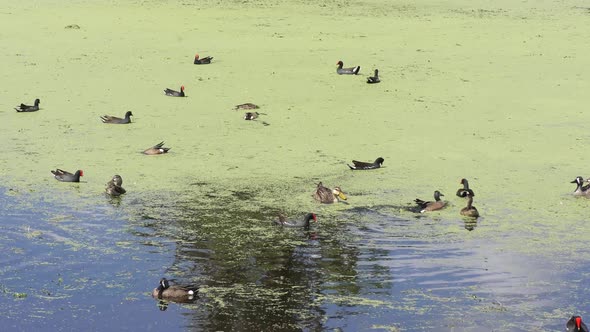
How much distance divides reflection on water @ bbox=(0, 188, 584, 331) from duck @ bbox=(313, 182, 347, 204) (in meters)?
0.32

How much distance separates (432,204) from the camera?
46.3 feet

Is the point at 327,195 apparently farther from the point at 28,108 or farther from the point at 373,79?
the point at 373,79

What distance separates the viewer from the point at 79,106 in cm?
2011

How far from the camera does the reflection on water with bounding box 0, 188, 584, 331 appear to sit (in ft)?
34.0

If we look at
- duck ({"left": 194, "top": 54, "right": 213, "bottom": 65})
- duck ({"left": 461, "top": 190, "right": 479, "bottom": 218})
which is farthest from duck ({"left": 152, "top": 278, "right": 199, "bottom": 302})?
duck ({"left": 194, "top": 54, "right": 213, "bottom": 65})

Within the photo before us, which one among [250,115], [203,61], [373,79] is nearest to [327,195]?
[250,115]

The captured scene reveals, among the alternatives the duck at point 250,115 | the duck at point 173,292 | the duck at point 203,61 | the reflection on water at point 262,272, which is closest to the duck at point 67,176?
the reflection on water at point 262,272

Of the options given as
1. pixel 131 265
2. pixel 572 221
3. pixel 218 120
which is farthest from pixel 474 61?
pixel 131 265

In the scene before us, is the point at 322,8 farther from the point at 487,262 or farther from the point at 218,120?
the point at 487,262

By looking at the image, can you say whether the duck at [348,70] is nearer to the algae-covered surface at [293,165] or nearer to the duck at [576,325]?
the algae-covered surface at [293,165]

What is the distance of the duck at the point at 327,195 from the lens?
47.2ft

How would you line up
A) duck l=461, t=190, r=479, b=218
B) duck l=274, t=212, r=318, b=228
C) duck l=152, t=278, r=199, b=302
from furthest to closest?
duck l=461, t=190, r=479, b=218 < duck l=274, t=212, r=318, b=228 < duck l=152, t=278, r=199, b=302

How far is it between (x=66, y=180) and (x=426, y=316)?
A: 6690 mm

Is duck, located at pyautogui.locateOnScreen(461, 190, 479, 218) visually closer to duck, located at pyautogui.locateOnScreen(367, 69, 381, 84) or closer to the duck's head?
the duck's head
